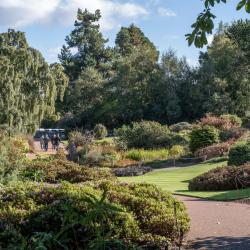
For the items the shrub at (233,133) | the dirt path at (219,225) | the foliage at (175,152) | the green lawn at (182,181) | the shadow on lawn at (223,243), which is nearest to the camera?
the shadow on lawn at (223,243)

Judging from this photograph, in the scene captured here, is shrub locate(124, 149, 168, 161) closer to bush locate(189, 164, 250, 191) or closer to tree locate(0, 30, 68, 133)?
tree locate(0, 30, 68, 133)

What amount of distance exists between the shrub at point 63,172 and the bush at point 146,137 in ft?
63.2

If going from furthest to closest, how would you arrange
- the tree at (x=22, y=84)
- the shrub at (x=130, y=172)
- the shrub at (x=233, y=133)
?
the tree at (x=22, y=84)
the shrub at (x=233, y=133)
the shrub at (x=130, y=172)

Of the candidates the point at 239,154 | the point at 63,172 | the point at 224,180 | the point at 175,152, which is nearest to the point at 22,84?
the point at 175,152

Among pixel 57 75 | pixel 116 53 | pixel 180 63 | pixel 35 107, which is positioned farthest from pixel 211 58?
pixel 116 53

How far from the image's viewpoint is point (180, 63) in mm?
57938

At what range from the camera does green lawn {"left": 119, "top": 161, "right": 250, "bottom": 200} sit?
14.0 m

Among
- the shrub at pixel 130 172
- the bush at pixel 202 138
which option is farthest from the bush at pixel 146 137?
the shrub at pixel 130 172

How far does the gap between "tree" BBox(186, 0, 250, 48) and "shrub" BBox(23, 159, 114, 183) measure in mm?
10264

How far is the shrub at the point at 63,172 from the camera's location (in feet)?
52.3

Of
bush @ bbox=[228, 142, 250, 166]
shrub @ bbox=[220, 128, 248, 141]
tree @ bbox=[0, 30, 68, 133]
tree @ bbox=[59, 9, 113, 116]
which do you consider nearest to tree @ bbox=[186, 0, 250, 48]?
bush @ bbox=[228, 142, 250, 166]

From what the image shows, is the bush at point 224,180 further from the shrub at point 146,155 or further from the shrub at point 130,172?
the shrub at point 146,155

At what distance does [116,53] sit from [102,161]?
60.2 metres

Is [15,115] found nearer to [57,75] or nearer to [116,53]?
[57,75]
